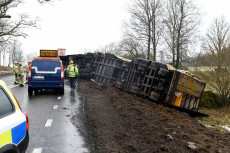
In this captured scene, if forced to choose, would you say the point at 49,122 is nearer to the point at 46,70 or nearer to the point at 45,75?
the point at 45,75

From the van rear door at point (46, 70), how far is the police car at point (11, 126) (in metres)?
15.0

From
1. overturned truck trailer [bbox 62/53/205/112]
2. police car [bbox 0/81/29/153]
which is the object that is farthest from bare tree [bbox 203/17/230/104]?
police car [bbox 0/81/29/153]

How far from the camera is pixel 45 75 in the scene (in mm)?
20672

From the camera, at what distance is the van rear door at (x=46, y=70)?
2064cm

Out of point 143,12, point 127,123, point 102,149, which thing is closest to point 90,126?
point 127,123

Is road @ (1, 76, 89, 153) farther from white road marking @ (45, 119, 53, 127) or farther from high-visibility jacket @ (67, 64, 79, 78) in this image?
high-visibility jacket @ (67, 64, 79, 78)

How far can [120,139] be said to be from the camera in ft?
32.2

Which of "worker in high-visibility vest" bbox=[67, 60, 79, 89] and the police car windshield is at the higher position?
the police car windshield

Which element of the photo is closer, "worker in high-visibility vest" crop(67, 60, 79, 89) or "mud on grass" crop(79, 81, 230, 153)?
"mud on grass" crop(79, 81, 230, 153)

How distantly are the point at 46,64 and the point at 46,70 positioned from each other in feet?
1.01

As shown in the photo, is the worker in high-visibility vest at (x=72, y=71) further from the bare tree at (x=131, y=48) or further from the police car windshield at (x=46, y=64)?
the bare tree at (x=131, y=48)

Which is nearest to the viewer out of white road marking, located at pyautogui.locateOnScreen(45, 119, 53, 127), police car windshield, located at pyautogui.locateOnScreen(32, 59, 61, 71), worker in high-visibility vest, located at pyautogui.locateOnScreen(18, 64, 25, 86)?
white road marking, located at pyautogui.locateOnScreen(45, 119, 53, 127)

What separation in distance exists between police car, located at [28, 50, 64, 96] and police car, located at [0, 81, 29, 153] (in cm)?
1498

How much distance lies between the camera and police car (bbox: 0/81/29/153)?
488 centimetres
